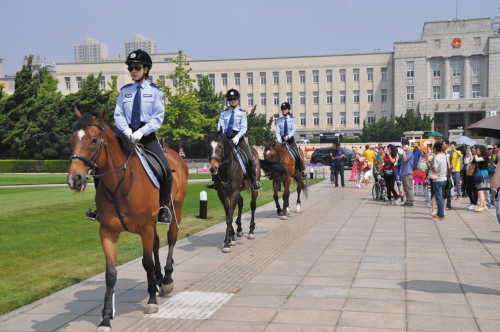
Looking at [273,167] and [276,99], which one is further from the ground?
[276,99]

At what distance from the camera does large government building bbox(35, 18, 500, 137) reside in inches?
3369

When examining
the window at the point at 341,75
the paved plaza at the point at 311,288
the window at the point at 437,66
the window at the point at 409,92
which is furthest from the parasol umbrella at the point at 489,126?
the window at the point at 341,75

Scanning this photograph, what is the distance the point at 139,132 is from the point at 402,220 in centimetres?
1001

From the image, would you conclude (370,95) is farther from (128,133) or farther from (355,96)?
(128,133)

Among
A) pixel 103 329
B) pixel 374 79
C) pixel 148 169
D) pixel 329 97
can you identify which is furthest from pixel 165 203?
pixel 329 97

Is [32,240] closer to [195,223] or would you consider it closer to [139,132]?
[195,223]

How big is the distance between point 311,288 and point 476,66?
91847mm

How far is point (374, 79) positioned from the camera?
91.6 metres

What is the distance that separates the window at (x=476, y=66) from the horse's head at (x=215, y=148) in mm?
89493

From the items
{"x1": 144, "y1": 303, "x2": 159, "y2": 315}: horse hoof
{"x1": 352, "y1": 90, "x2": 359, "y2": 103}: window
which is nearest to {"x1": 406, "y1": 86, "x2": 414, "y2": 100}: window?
{"x1": 352, "y1": 90, "x2": 359, "y2": 103}: window

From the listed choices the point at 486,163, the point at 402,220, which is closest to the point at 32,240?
the point at 402,220

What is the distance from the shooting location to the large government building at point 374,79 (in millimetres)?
85562

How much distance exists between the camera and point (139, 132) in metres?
6.01

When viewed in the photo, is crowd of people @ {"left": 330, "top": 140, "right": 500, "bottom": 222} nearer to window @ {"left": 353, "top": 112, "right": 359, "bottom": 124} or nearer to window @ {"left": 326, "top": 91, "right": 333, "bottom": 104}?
window @ {"left": 353, "top": 112, "right": 359, "bottom": 124}
